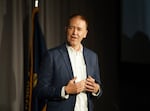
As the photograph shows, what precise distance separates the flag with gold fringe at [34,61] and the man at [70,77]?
39 cm

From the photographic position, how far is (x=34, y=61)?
2809 millimetres

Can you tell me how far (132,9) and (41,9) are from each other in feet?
2.82

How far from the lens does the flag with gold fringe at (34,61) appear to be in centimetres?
274

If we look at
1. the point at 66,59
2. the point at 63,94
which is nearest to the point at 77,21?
the point at 66,59

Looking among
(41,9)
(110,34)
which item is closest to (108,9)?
(110,34)

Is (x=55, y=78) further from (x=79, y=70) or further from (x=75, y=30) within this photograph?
(x=75, y=30)

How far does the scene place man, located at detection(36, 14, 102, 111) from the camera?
2.28 meters

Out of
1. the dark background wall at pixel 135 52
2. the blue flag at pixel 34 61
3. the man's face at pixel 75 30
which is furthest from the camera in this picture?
the dark background wall at pixel 135 52

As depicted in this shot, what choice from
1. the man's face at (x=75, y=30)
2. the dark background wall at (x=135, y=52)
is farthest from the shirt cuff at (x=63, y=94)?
the dark background wall at (x=135, y=52)

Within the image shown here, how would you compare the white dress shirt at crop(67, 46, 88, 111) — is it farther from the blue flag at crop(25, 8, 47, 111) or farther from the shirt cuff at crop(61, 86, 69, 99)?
the blue flag at crop(25, 8, 47, 111)

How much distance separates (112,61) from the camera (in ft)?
11.7

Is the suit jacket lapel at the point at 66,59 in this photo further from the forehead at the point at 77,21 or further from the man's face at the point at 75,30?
the forehead at the point at 77,21

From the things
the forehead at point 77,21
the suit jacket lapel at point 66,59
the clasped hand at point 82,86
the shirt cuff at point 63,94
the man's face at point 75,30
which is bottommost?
the shirt cuff at point 63,94

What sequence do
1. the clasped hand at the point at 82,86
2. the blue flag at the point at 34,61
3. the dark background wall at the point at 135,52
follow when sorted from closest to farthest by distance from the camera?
the clasped hand at the point at 82,86 < the blue flag at the point at 34,61 < the dark background wall at the point at 135,52
